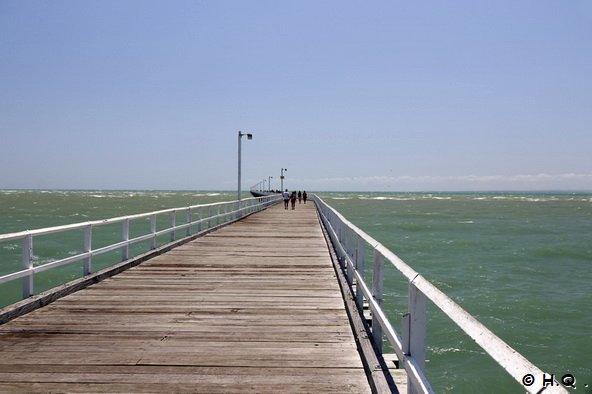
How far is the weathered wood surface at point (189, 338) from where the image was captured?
4.32 meters

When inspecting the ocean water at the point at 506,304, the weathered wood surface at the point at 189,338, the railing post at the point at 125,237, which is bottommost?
the ocean water at the point at 506,304

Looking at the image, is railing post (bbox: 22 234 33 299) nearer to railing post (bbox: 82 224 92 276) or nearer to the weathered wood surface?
the weathered wood surface

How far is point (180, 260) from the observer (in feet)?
38.2

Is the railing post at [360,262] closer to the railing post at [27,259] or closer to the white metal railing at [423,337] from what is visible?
the white metal railing at [423,337]

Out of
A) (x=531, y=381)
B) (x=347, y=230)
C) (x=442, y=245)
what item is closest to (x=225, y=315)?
(x=347, y=230)

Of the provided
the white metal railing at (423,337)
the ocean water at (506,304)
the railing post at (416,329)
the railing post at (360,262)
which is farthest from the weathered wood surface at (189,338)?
the ocean water at (506,304)

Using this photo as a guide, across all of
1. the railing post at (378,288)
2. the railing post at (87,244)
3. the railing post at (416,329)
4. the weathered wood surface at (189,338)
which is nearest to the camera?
the railing post at (416,329)

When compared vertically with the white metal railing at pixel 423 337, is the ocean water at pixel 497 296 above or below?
below

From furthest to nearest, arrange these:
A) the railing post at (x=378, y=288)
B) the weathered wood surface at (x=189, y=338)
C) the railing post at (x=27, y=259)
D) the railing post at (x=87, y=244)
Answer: the railing post at (x=87, y=244) → the railing post at (x=27, y=259) → the railing post at (x=378, y=288) → the weathered wood surface at (x=189, y=338)

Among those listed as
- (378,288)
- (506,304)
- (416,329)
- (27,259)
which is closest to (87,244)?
(27,259)

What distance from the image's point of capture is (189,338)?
18.3ft

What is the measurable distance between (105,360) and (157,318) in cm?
163

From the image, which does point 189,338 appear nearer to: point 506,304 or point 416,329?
point 416,329

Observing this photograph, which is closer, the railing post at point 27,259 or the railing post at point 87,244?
the railing post at point 27,259
